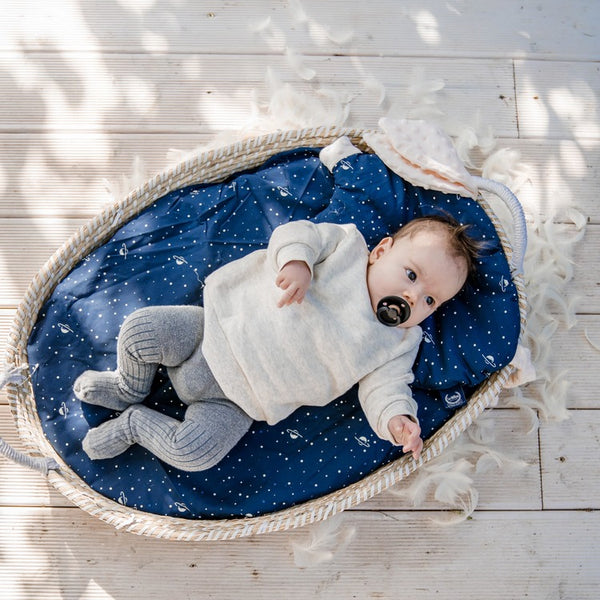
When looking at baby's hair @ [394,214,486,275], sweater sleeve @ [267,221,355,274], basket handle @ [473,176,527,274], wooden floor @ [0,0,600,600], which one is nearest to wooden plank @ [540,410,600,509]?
wooden floor @ [0,0,600,600]

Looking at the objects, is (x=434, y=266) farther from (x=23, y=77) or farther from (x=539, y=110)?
→ (x=23, y=77)

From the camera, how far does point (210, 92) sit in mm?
1637

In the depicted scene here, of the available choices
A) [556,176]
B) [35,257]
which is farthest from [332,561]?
[556,176]

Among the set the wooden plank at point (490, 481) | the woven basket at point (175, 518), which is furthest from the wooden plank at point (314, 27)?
the wooden plank at point (490, 481)

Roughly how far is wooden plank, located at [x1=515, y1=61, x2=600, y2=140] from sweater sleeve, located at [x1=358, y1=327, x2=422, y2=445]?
0.74 metres

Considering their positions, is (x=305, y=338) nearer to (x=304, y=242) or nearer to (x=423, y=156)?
(x=304, y=242)

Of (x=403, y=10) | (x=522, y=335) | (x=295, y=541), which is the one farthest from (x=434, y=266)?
(x=403, y=10)

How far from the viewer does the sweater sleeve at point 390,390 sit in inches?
→ 48.8

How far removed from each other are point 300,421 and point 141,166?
0.72m

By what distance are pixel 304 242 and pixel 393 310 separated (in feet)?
0.69

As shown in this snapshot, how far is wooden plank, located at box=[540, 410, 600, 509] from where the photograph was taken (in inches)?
58.2

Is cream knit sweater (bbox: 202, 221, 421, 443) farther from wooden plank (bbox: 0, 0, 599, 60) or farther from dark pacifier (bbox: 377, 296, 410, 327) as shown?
wooden plank (bbox: 0, 0, 599, 60)

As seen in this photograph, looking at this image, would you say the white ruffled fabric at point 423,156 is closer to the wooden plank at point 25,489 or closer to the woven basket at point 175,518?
the woven basket at point 175,518

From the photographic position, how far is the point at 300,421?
54.5 inches
